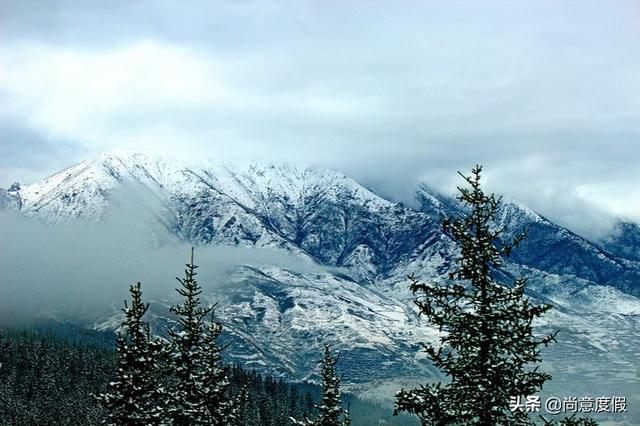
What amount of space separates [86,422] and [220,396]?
160579 millimetres

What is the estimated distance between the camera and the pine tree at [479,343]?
79.7 ft

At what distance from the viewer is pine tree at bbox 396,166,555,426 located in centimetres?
2428

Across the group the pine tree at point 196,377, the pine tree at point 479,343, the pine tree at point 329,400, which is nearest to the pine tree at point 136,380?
the pine tree at point 196,377

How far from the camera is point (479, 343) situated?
24.6 metres

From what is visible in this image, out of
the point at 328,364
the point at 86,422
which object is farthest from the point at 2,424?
the point at 328,364

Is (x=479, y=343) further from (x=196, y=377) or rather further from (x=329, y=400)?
(x=329, y=400)

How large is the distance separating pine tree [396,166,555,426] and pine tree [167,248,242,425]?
10.8 m

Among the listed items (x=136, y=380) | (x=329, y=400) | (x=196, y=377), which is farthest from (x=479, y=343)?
(x=329, y=400)

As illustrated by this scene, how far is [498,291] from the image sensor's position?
25.3m

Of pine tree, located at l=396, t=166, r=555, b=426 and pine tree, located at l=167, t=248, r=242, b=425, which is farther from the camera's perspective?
pine tree, located at l=167, t=248, r=242, b=425

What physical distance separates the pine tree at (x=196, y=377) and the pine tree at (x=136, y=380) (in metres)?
1.00

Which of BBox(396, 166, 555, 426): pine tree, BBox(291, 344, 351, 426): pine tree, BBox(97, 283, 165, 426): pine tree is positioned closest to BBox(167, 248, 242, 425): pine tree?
BBox(97, 283, 165, 426): pine tree

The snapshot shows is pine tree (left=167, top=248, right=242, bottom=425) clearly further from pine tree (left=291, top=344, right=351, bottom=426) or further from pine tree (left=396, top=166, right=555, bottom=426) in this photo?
pine tree (left=396, top=166, right=555, bottom=426)

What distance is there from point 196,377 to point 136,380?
292cm
